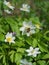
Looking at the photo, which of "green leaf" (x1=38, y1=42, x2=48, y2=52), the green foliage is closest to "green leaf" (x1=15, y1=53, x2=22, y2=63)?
the green foliage

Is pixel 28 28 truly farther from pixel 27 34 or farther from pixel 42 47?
pixel 42 47

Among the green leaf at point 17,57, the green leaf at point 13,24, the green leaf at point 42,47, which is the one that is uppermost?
the green leaf at point 13,24

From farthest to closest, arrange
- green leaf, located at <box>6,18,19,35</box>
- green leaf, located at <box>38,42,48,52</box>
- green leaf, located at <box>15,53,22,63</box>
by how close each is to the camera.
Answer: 1. green leaf, located at <box>6,18,19,35</box>
2. green leaf, located at <box>38,42,48,52</box>
3. green leaf, located at <box>15,53,22,63</box>

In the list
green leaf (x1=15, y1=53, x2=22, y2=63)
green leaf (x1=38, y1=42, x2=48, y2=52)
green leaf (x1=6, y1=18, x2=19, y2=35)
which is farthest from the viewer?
green leaf (x1=6, y1=18, x2=19, y2=35)

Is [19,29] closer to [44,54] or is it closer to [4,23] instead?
[4,23]

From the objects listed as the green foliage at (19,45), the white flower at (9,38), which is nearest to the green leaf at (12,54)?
the green foliage at (19,45)

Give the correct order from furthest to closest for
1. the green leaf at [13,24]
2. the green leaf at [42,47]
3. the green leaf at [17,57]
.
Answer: the green leaf at [13,24], the green leaf at [42,47], the green leaf at [17,57]

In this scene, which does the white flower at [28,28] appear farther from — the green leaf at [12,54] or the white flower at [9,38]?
the green leaf at [12,54]

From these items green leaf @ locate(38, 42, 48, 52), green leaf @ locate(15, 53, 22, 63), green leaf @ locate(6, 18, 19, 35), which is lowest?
green leaf @ locate(15, 53, 22, 63)

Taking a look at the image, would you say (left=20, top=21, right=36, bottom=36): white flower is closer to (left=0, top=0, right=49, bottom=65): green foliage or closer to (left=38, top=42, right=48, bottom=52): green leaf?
(left=0, top=0, right=49, bottom=65): green foliage
